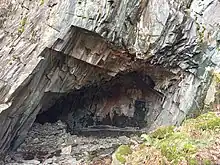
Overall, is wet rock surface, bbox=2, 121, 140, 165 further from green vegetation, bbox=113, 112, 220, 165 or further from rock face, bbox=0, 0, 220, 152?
green vegetation, bbox=113, 112, 220, 165

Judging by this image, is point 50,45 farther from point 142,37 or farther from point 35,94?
point 142,37

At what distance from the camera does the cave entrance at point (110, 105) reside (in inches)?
682

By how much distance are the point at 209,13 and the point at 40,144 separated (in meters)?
8.81

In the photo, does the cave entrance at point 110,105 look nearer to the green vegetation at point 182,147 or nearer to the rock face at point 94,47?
the rock face at point 94,47

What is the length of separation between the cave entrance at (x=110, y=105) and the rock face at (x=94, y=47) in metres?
2.02

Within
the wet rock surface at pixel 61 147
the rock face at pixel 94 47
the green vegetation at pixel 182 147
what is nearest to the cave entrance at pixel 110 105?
the wet rock surface at pixel 61 147

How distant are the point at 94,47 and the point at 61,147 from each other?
438 centimetres

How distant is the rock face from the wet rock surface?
0.78 metres

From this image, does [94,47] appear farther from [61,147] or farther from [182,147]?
[182,147]

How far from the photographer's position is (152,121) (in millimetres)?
16672

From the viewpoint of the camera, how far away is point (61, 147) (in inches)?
568

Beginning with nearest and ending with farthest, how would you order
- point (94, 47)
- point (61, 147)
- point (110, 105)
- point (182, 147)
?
1. point (182, 147)
2. point (94, 47)
3. point (61, 147)
4. point (110, 105)

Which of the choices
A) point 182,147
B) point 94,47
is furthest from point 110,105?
point 182,147

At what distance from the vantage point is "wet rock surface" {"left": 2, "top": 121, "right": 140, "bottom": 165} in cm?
1266
